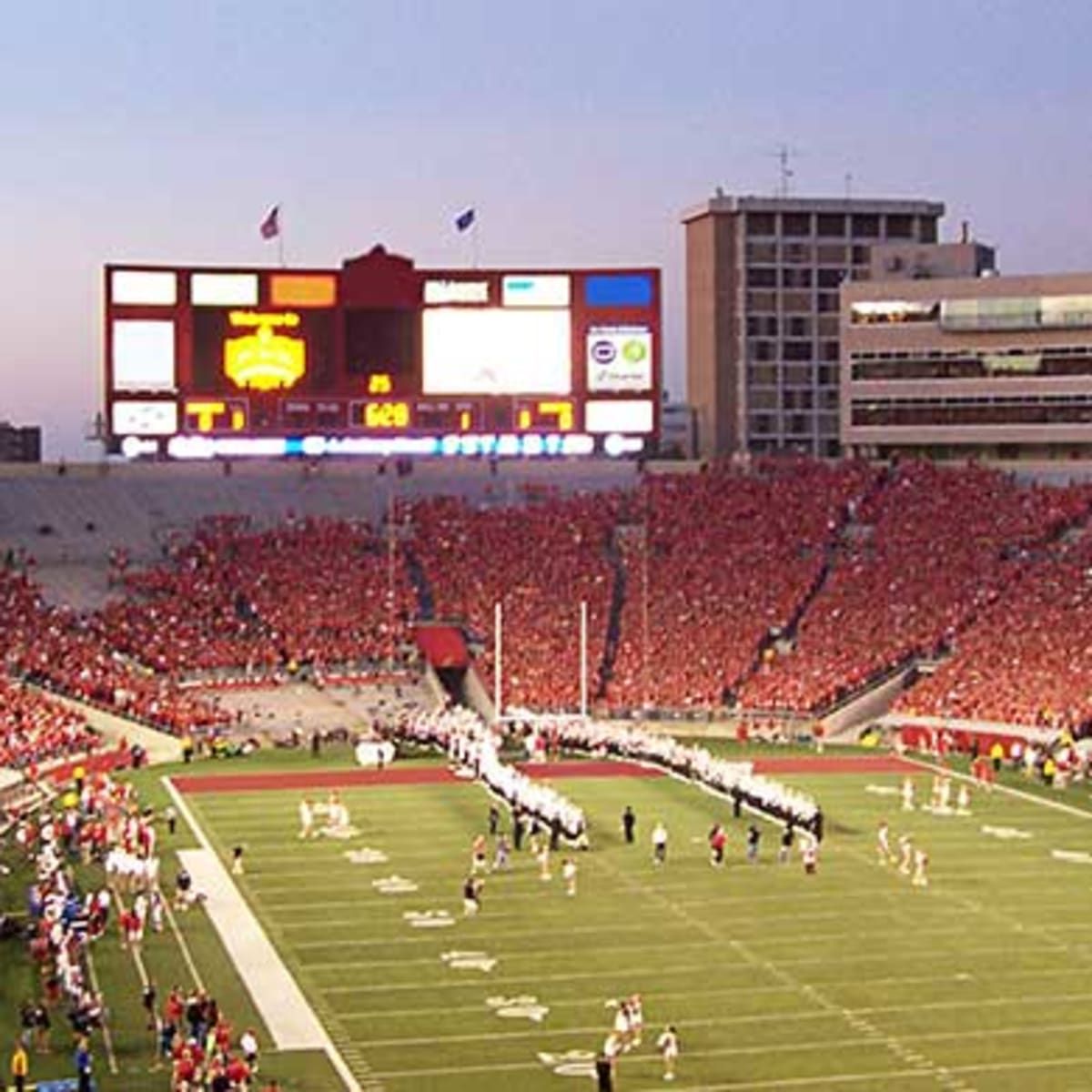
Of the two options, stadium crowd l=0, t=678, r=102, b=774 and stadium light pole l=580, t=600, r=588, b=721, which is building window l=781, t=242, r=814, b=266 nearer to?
stadium light pole l=580, t=600, r=588, b=721

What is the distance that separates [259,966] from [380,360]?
3183cm

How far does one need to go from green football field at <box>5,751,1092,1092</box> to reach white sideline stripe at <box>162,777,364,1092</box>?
0.63 feet

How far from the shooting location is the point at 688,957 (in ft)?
88.6

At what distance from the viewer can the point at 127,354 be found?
55.8 meters

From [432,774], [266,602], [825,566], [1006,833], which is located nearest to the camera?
[1006,833]

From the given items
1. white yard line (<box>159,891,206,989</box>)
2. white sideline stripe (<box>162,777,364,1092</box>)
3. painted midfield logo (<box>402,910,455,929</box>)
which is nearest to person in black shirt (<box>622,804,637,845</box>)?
painted midfield logo (<box>402,910,455,929</box>)

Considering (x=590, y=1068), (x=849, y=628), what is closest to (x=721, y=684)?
(x=849, y=628)

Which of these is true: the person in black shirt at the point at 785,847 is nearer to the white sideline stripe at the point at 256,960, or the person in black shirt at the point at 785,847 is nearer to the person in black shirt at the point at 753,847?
the person in black shirt at the point at 753,847

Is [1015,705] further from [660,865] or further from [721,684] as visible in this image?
[660,865]

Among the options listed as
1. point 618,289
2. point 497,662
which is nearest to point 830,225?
point 618,289

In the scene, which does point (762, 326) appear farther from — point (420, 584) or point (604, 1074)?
point (604, 1074)

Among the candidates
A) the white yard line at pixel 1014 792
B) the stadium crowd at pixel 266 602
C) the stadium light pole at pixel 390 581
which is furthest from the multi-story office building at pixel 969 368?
the white yard line at pixel 1014 792

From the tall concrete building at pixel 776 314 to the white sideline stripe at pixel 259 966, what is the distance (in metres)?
66.5

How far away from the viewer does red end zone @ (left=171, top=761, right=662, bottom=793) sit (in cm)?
4200
